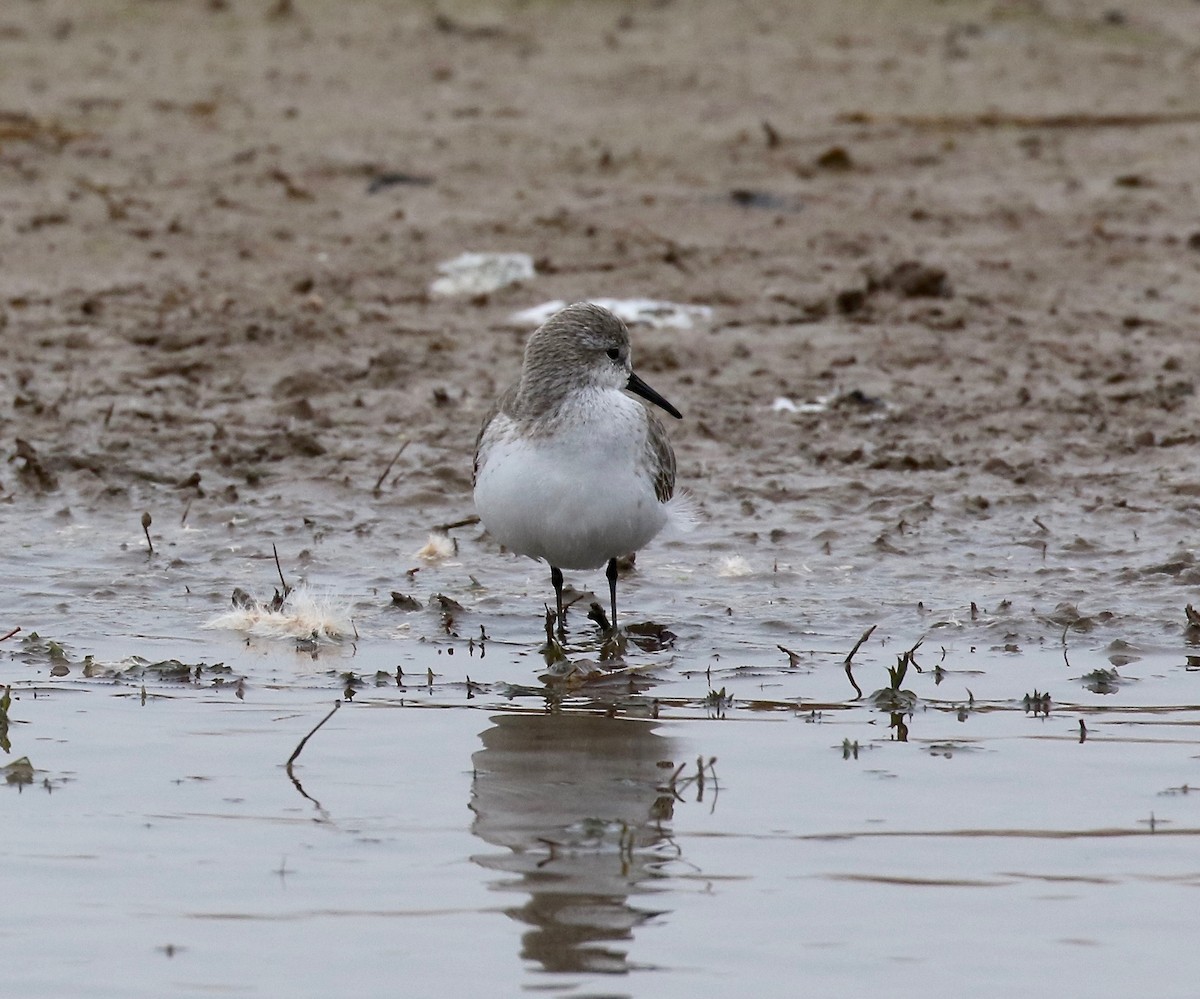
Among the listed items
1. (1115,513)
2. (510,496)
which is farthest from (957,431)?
(510,496)

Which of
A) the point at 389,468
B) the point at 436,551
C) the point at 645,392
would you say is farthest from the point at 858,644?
the point at 389,468

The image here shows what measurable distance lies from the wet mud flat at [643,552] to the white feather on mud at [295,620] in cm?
2

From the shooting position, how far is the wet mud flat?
4.71m

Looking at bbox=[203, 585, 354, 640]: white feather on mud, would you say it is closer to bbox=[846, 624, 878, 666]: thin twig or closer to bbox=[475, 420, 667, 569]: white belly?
bbox=[475, 420, 667, 569]: white belly

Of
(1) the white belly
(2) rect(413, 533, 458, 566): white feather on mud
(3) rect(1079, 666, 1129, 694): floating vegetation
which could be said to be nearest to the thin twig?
(3) rect(1079, 666, 1129, 694): floating vegetation

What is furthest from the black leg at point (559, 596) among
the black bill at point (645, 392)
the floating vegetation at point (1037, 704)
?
the floating vegetation at point (1037, 704)

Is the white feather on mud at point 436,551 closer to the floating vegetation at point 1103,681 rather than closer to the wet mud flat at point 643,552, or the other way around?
the wet mud flat at point 643,552

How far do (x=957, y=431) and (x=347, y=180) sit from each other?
529 centimetres

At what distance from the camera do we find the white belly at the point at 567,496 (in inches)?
255

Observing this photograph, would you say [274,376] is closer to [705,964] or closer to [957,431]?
[957,431]

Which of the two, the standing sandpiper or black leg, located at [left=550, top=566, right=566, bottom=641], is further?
black leg, located at [left=550, top=566, right=566, bottom=641]

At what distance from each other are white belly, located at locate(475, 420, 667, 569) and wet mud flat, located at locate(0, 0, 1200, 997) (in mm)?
443

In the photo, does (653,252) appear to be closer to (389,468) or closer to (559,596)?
(389,468)

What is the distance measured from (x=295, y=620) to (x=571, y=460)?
118 centimetres
